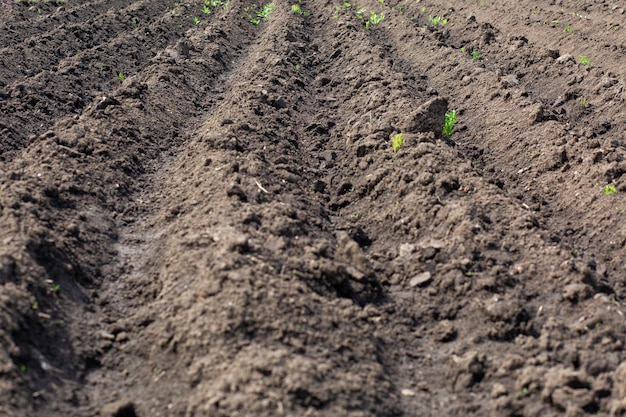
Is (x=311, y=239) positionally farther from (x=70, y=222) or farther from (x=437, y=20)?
(x=437, y=20)

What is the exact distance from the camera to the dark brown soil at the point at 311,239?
4316mm

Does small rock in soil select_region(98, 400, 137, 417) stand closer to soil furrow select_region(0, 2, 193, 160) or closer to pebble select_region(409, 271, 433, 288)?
pebble select_region(409, 271, 433, 288)

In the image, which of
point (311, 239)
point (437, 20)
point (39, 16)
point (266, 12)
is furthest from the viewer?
point (266, 12)

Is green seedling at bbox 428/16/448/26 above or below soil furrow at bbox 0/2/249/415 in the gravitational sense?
below

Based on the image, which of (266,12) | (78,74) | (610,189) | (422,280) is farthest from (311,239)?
(266,12)

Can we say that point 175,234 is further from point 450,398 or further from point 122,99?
point 122,99

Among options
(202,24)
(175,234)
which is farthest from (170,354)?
(202,24)

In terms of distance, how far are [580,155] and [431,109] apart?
1.77 meters

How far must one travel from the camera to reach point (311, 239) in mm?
5977

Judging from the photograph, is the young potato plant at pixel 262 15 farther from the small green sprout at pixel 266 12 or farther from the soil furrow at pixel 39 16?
the soil furrow at pixel 39 16

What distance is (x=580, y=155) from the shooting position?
7598 millimetres

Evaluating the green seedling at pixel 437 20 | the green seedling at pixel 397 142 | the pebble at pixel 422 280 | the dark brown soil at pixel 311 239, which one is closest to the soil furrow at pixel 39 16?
the dark brown soil at pixel 311 239

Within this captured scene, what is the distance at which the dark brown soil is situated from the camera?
4316 mm

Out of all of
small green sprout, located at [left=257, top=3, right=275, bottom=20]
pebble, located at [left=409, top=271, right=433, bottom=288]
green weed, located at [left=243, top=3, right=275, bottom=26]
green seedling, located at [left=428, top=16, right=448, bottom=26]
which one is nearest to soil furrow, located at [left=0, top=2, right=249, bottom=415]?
pebble, located at [left=409, top=271, right=433, bottom=288]
